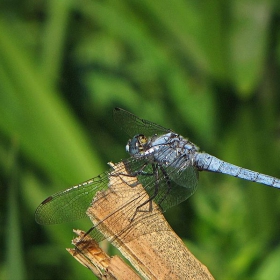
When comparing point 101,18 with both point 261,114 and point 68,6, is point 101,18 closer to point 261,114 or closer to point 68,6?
point 68,6

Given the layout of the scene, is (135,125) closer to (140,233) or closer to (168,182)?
(168,182)

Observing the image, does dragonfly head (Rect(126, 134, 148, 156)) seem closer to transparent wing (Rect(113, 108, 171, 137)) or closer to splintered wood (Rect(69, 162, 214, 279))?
transparent wing (Rect(113, 108, 171, 137))

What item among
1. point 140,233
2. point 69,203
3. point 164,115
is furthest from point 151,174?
point 164,115

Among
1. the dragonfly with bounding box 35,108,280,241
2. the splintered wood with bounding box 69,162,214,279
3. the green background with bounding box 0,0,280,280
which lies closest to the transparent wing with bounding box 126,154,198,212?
the dragonfly with bounding box 35,108,280,241

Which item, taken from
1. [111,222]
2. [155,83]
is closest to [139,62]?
[155,83]

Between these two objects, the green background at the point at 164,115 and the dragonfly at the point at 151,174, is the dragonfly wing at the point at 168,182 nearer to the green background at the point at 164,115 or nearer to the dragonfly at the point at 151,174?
the dragonfly at the point at 151,174

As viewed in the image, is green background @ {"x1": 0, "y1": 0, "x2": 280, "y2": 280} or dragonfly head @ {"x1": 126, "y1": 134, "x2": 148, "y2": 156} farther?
green background @ {"x1": 0, "y1": 0, "x2": 280, "y2": 280}

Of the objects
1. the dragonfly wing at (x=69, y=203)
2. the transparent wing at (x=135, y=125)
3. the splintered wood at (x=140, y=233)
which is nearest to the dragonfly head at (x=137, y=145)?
the transparent wing at (x=135, y=125)
